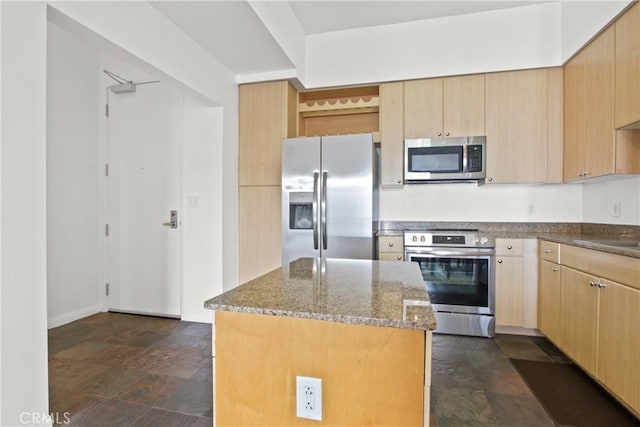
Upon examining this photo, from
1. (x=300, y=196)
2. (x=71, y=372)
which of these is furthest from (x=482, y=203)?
(x=71, y=372)

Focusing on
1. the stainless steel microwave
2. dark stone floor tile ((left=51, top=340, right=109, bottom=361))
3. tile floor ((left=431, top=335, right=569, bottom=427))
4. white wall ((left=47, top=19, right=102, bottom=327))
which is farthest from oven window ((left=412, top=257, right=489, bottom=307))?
white wall ((left=47, top=19, right=102, bottom=327))

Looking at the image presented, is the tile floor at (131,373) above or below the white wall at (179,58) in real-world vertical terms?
below

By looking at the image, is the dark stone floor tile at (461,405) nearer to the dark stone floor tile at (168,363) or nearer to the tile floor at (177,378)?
the tile floor at (177,378)

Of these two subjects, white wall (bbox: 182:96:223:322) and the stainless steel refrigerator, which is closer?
the stainless steel refrigerator

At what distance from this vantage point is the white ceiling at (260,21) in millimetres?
2266

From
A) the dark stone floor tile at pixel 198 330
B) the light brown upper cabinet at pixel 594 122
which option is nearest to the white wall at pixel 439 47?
the light brown upper cabinet at pixel 594 122

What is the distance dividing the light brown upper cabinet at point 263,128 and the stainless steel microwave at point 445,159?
3.99ft

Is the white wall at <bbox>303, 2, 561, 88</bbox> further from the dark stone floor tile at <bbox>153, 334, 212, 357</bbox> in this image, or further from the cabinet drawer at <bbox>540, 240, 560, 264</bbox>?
the dark stone floor tile at <bbox>153, 334, 212, 357</bbox>

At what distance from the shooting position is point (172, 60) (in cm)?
243

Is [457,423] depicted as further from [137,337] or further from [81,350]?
[81,350]

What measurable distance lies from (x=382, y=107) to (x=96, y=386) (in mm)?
3117

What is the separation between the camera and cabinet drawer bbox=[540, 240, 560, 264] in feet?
8.05

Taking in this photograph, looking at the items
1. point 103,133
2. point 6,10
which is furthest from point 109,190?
point 6,10
